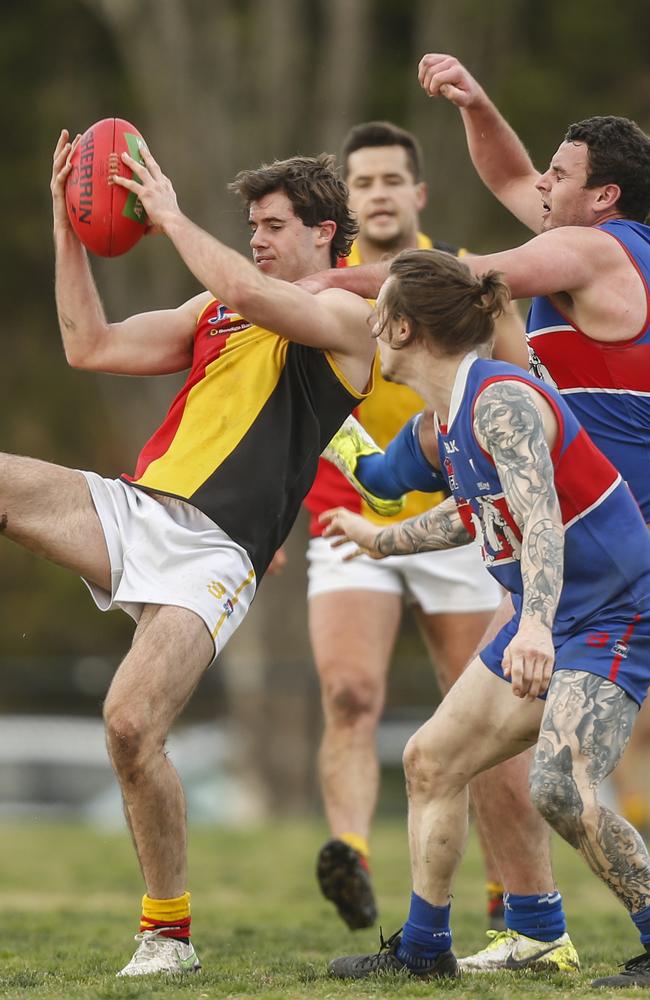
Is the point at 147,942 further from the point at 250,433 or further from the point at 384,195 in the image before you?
the point at 384,195

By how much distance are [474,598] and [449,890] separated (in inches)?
91.9

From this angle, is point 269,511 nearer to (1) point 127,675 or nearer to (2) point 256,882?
(1) point 127,675

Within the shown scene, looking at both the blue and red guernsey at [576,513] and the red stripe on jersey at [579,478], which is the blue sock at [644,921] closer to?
the blue and red guernsey at [576,513]

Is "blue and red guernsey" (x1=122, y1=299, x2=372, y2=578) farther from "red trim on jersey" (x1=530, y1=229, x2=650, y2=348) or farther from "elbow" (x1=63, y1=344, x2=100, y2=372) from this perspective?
"red trim on jersey" (x1=530, y1=229, x2=650, y2=348)

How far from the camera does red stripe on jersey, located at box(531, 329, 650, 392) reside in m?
5.02

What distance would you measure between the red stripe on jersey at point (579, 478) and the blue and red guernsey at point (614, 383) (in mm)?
562

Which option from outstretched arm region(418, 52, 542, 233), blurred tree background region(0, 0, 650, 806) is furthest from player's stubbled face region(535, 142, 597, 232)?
blurred tree background region(0, 0, 650, 806)

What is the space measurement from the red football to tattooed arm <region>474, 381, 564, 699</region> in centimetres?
153

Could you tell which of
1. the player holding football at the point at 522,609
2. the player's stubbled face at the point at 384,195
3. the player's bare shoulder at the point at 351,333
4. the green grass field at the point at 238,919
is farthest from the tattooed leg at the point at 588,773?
the player's stubbled face at the point at 384,195

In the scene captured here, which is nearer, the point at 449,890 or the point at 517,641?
the point at 517,641

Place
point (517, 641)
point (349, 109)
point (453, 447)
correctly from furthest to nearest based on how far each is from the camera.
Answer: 1. point (349, 109)
2. point (453, 447)
3. point (517, 641)

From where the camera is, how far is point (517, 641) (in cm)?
421

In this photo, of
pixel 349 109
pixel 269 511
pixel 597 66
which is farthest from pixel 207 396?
pixel 597 66

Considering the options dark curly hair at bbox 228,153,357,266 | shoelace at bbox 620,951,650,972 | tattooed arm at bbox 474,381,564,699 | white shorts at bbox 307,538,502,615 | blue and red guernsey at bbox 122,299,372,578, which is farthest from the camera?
white shorts at bbox 307,538,502,615
